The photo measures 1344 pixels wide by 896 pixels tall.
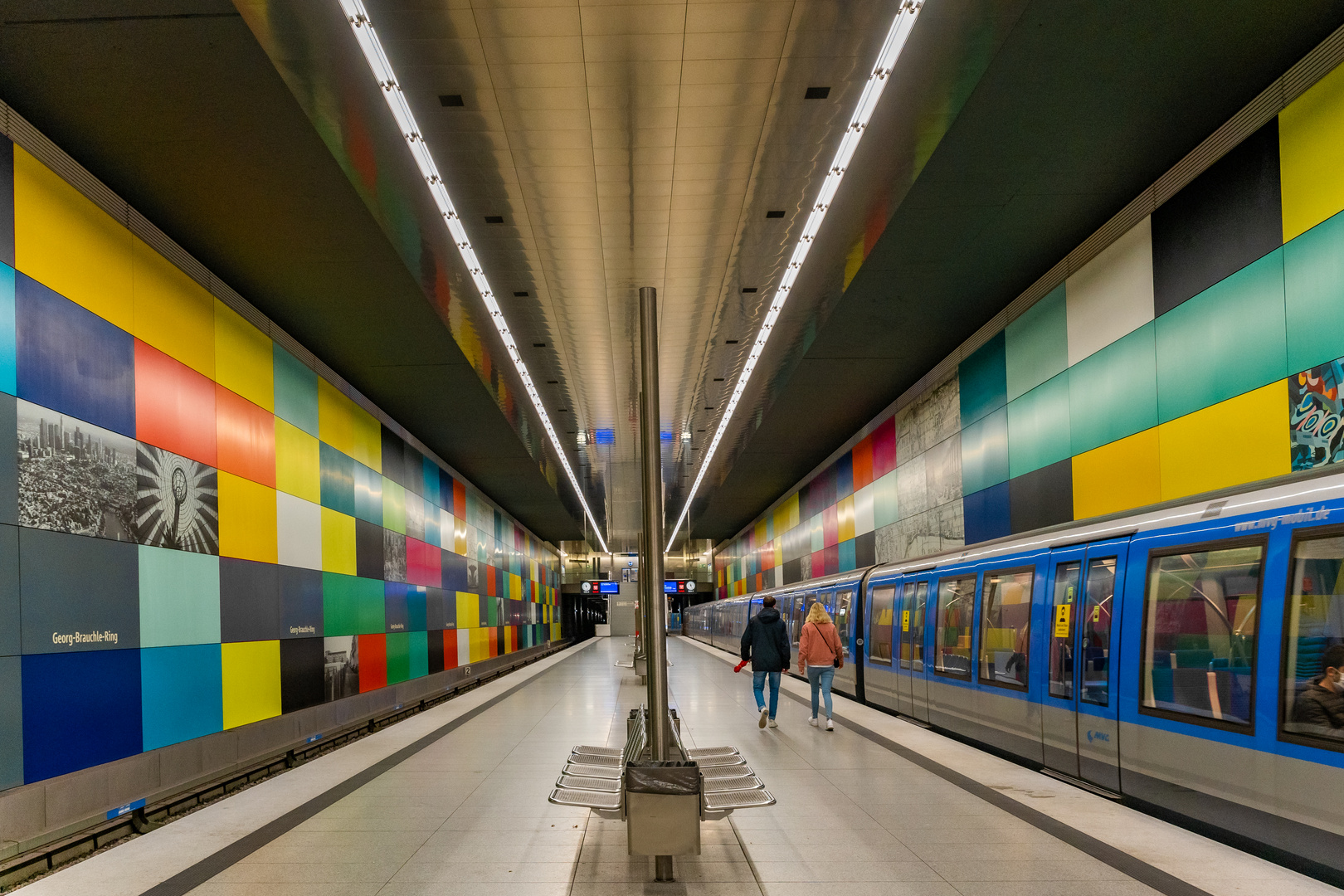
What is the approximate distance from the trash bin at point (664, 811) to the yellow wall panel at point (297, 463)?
9.25 metres

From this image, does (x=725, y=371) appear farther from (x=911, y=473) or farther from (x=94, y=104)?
(x=94, y=104)

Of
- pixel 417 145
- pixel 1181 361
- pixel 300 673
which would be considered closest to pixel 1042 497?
pixel 1181 361

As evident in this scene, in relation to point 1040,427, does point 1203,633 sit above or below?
below

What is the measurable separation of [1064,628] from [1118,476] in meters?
2.71

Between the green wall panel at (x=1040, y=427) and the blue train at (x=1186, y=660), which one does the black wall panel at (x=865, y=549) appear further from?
the blue train at (x=1186, y=660)

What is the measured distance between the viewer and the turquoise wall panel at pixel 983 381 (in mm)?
14305

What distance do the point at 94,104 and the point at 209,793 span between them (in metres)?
6.50

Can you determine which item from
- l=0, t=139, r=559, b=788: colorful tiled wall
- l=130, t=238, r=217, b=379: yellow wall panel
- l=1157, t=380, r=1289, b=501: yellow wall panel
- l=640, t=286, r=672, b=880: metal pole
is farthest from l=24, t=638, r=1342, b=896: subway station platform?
l=130, t=238, r=217, b=379: yellow wall panel

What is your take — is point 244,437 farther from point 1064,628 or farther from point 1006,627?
point 1064,628

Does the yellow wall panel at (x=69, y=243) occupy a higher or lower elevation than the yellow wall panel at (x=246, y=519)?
higher

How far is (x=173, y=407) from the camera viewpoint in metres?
9.91

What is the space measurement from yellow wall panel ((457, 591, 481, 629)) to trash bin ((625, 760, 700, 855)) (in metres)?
21.6

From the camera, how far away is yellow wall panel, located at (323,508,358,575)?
14.9 metres

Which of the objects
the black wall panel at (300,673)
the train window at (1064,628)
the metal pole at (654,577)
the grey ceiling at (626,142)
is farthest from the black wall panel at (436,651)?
the metal pole at (654,577)
